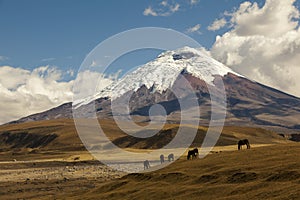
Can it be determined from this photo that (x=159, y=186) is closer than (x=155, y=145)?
Yes

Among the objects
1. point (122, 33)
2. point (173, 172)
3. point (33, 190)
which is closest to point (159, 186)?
point (173, 172)

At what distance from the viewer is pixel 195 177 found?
4409 centimetres

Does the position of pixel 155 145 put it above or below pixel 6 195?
above

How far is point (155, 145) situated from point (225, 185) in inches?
6340

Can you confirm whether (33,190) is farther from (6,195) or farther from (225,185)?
(225,185)

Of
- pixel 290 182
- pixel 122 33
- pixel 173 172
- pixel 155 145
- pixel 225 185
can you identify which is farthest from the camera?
pixel 155 145

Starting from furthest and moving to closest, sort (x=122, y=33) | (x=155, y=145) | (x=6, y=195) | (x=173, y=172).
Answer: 1. (x=155, y=145)
2. (x=6, y=195)
3. (x=122, y=33)
4. (x=173, y=172)

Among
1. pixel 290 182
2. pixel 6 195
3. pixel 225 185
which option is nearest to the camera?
pixel 290 182

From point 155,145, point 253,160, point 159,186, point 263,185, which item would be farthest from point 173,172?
point 155,145

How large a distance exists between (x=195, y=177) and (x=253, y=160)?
21.2 ft

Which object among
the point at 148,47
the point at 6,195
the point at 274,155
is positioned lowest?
Answer: the point at 6,195

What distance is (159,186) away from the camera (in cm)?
4500

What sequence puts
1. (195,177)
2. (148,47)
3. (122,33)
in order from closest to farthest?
(195,177) < (122,33) < (148,47)

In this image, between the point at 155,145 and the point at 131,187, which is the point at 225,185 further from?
the point at 155,145
